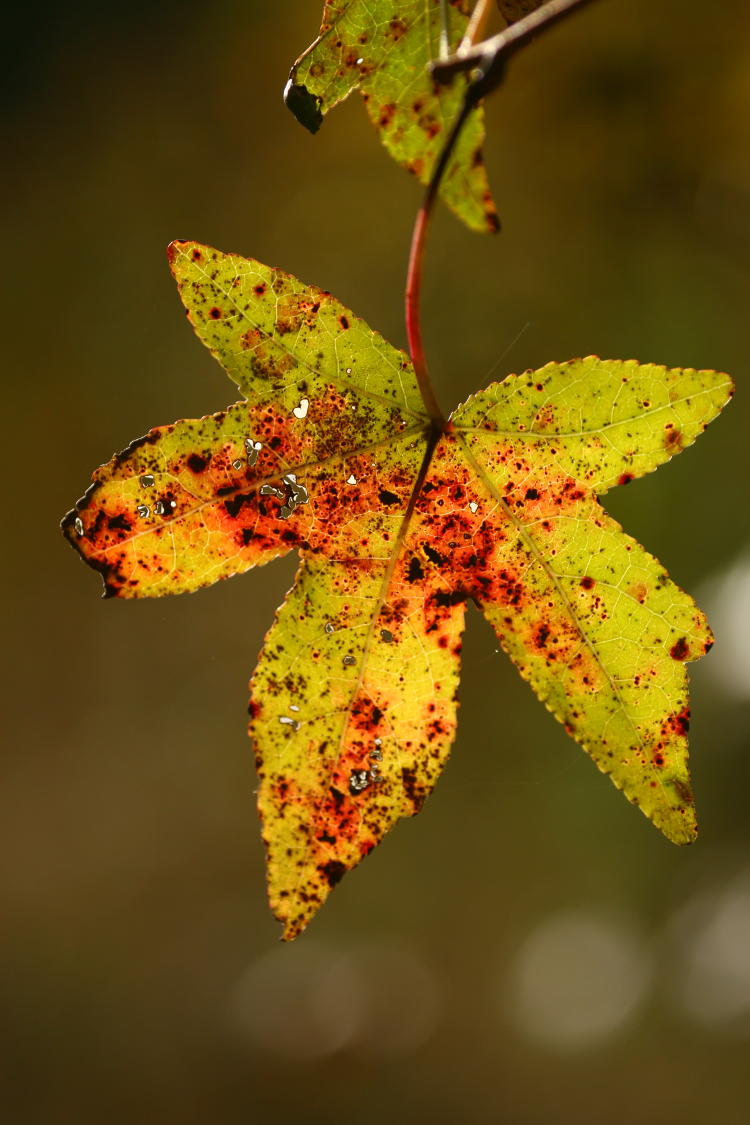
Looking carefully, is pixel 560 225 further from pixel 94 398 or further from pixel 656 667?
pixel 656 667

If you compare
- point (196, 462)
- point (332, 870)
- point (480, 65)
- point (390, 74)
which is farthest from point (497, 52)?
point (332, 870)

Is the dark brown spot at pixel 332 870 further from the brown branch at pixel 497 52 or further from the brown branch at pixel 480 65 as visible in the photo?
the brown branch at pixel 497 52

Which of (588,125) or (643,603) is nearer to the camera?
(643,603)

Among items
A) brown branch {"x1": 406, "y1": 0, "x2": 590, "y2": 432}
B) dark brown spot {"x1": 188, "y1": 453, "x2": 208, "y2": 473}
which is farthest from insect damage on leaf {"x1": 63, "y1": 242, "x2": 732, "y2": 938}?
brown branch {"x1": 406, "y1": 0, "x2": 590, "y2": 432}

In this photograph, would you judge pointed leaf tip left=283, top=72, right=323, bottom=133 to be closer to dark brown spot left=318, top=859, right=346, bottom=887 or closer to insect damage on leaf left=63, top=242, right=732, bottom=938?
insect damage on leaf left=63, top=242, right=732, bottom=938

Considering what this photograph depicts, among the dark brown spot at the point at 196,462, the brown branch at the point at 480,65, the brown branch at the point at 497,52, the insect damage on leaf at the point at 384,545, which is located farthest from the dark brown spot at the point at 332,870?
the brown branch at the point at 497,52

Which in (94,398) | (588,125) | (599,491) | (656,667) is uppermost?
(588,125)

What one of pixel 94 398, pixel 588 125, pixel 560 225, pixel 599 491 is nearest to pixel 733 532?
pixel 560 225

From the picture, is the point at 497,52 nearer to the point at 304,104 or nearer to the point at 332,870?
the point at 304,104
